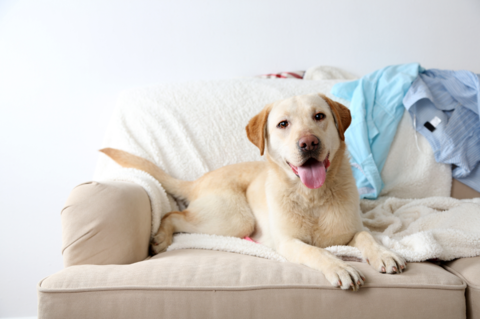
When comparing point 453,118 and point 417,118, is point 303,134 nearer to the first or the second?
point 417,118

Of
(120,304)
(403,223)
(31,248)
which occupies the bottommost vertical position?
(31,248)

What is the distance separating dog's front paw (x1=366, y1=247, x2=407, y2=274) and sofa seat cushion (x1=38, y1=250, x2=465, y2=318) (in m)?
0.04

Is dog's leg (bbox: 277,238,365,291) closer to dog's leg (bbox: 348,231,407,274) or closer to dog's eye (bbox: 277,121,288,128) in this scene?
dog's leg (bbox: 348,231,407,274)

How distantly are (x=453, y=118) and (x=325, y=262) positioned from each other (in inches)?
70.2

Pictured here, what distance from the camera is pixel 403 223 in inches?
75.6

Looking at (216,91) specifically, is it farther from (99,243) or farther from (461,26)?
(461,26)

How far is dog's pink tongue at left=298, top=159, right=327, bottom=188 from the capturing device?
1528 mm

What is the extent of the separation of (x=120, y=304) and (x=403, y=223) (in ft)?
5.33

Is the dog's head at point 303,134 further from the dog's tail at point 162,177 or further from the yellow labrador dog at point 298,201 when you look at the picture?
the dog's tail at point 162,177

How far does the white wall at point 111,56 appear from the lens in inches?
108

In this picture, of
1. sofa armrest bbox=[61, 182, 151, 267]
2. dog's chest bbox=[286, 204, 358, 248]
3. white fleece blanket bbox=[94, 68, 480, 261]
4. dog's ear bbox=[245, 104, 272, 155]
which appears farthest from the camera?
white fleece blanket bbox=[94, 68, 480, 261]

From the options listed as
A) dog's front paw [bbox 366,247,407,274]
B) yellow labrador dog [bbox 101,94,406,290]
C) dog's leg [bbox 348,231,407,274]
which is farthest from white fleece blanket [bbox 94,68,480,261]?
dog's front paw [bbox 366,247,407,274]

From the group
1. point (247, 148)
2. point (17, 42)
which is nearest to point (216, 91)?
point (247, 148)

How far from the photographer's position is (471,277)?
1299 mm
